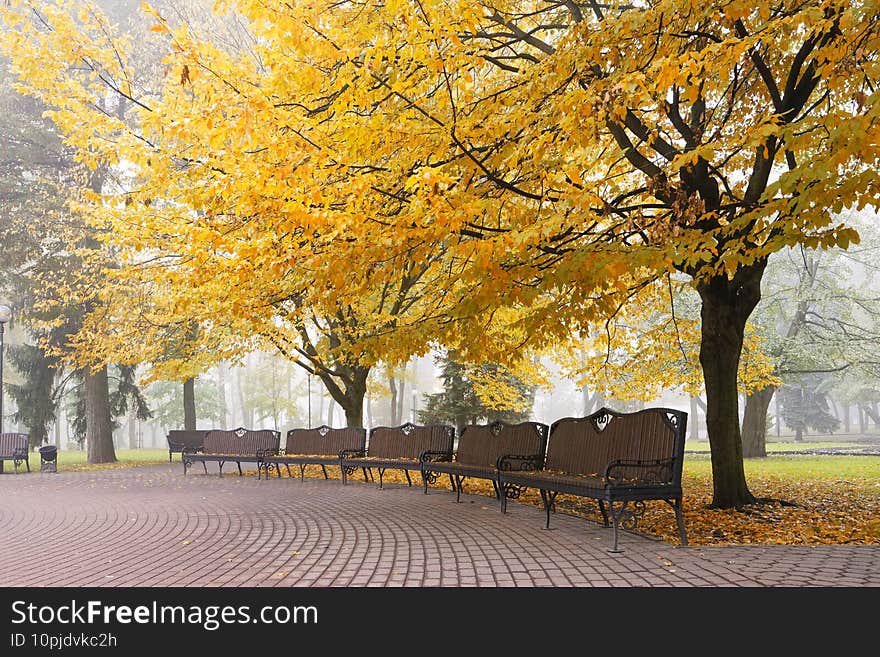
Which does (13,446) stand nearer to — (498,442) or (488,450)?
(488,450)

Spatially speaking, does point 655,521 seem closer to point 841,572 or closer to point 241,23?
point 841,572

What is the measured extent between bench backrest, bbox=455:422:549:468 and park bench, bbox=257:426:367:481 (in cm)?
326

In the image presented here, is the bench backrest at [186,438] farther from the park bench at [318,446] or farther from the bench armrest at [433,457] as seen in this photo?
the bench armrest at [433,457]

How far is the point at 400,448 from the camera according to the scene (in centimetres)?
1195

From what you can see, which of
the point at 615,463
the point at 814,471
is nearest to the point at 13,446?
the point at 615,463

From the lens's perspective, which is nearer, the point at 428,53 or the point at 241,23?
the point at 428,53

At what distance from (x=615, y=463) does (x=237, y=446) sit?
35.9 ft

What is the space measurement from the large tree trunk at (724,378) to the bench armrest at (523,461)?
2.00 meters

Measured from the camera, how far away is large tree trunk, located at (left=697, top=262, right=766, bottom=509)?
806 cm

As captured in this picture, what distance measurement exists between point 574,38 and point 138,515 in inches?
302

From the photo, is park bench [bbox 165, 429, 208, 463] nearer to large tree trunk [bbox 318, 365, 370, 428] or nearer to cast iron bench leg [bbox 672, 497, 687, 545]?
large tree trunk [bbox 318, 365, 370, 428]

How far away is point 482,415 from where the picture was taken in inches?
854

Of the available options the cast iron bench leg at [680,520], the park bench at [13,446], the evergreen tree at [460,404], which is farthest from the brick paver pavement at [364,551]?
the evergreen tree at [460,404]

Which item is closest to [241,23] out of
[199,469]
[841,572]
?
[199,469]
